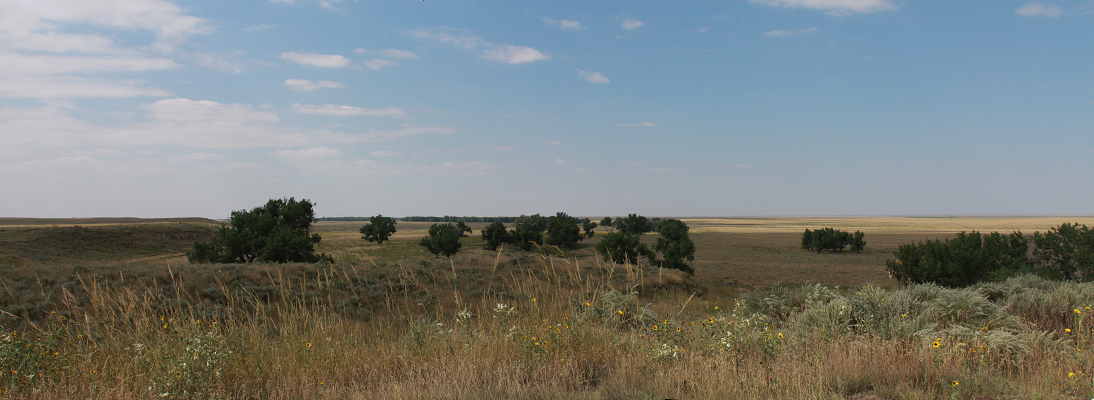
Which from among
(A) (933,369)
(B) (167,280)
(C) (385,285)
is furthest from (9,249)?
(A) (933,369)

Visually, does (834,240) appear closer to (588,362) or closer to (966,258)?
(966,258)

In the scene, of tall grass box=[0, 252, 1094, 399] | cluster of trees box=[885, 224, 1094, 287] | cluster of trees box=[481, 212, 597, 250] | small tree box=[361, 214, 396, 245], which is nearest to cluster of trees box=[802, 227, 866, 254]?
cluster of trees box=[481, 212, 597, 250]

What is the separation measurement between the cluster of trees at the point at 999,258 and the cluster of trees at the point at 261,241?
32.1 m

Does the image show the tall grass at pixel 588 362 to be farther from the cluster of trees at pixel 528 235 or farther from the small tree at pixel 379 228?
the small tree at pixel 379 228

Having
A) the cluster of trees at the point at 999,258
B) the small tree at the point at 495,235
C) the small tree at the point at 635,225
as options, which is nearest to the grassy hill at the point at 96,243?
the small tree at the point at 495,235

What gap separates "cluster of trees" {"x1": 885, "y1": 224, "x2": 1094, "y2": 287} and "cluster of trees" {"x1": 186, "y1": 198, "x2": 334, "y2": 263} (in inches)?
1265

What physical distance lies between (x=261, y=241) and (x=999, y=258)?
3983 centimetres

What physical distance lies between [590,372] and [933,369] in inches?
117

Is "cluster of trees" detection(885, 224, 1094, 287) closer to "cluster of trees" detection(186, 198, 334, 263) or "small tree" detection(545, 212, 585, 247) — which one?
"cluster of trees" detection(186, 198, 334, 263)

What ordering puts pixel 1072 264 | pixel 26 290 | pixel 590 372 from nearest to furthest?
pixel 590 372 < pixel 26 290 < pixel 1072 264

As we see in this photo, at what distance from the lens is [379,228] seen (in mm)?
86375

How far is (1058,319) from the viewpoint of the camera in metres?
6.31

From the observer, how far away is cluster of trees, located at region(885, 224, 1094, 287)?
19.1 metres

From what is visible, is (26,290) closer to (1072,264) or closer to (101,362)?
(101,362)
